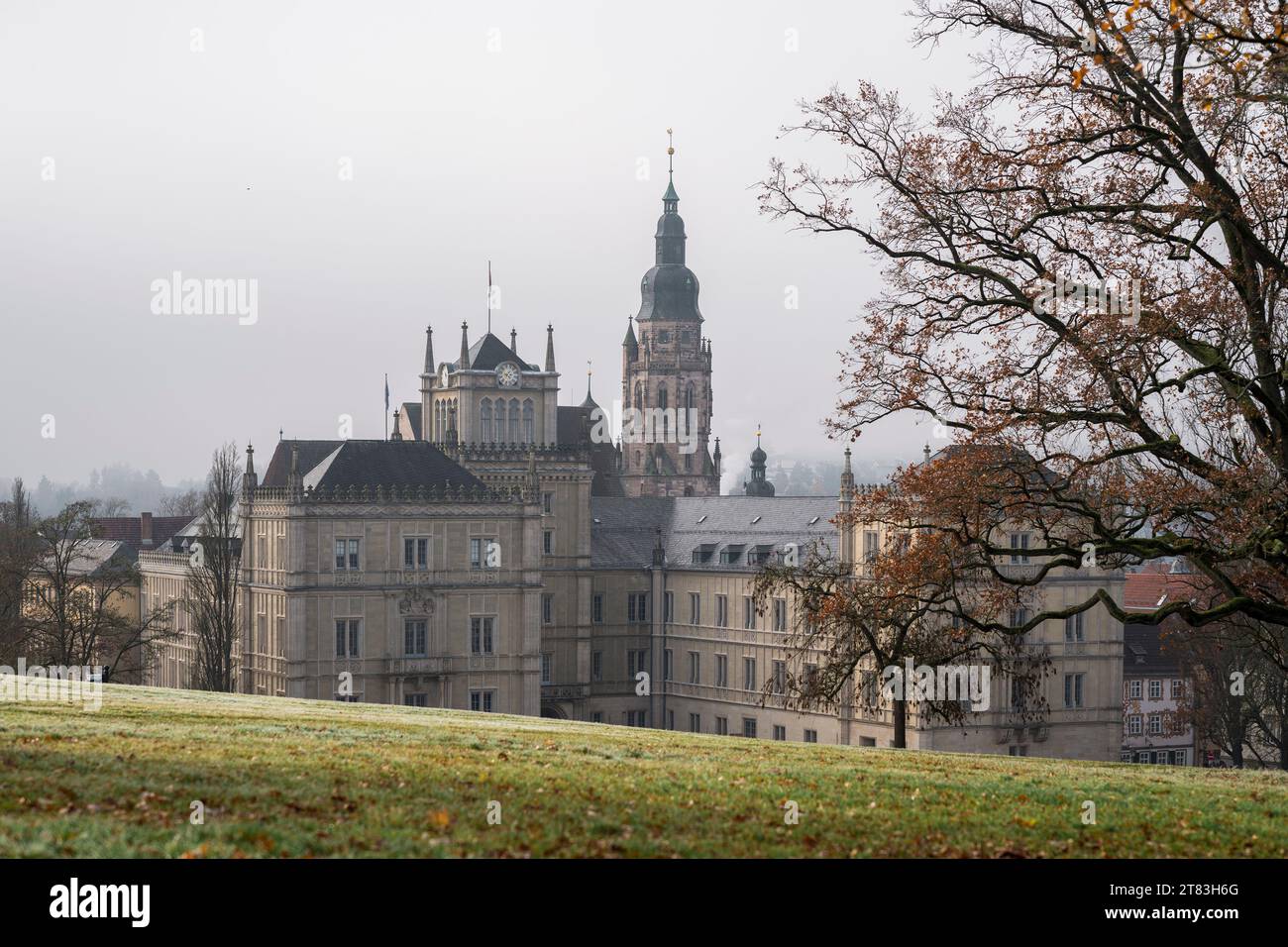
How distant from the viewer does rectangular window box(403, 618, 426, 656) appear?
83494 millimetres

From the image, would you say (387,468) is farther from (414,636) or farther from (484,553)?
(414,636)

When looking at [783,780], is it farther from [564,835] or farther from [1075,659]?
[1075,659]

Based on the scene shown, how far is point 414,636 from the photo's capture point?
83750 millimetres

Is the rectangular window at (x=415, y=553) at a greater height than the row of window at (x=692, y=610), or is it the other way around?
the rectangular window at (x=415, y=553)

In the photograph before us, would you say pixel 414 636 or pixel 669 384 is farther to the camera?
pixel 669 384

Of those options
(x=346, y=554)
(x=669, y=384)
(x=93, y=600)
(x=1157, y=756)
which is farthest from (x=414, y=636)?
(x=669, y=384)

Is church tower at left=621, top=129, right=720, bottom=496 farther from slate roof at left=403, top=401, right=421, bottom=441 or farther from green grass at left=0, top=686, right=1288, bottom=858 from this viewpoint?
green grass at left=0, top=686, right=1288, bottom=858

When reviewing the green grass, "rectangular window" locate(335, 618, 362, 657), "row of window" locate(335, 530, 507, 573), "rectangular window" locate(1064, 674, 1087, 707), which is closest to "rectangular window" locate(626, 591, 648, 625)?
"row of window" locate(335, 530, 507, 573)

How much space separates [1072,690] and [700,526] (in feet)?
86.1

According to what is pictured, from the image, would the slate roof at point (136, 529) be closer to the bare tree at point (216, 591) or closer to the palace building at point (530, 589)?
the palace building at point (530, 589)

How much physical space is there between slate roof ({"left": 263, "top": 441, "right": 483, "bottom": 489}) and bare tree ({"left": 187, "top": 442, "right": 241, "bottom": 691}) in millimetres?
4423

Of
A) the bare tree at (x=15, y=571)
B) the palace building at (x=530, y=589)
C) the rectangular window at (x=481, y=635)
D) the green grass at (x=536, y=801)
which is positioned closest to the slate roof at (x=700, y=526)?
the palace building at (x=530, y=589)

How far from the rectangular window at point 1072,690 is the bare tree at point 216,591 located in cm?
4098

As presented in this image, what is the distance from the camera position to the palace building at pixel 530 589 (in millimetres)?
81875
